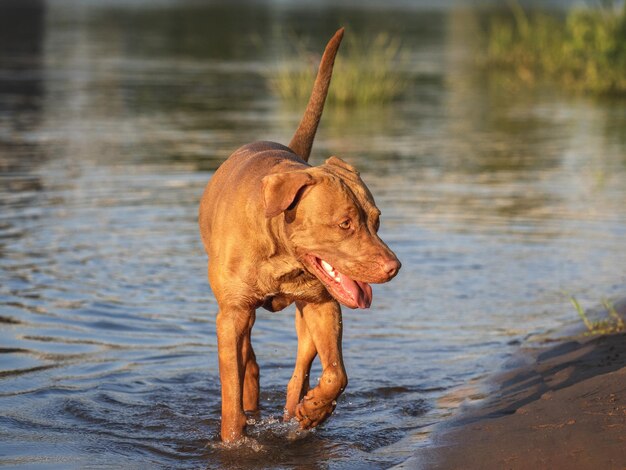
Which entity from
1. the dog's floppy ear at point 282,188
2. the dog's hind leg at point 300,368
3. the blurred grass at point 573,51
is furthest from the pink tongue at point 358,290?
the blurred grass at point 573,51

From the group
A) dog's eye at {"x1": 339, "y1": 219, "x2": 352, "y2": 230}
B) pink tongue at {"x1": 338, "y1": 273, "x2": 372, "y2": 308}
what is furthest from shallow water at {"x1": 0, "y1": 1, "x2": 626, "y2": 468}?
dog's eye at {"x1": 339, "y1": 219, "x2": 352, "y2": 230}

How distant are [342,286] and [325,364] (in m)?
0.62

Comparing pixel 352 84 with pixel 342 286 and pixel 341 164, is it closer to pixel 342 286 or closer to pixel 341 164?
pixel 341 164

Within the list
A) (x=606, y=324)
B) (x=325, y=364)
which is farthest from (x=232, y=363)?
(x=606, y=324)

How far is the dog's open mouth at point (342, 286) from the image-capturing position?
5184 mm

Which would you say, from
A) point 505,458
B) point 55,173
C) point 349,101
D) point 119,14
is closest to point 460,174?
point 55,173

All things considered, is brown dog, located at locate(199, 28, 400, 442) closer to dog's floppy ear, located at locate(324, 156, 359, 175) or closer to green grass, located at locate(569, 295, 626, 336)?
dog's floppy ear, located at locate(324, 156, 359, 175)

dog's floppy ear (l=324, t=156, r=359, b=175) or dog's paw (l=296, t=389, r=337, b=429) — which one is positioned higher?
dog's floppy ear (l=324, t=156, r=359, b=175)

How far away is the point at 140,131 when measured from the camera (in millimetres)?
17828

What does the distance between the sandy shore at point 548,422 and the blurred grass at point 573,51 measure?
1649 centimetres

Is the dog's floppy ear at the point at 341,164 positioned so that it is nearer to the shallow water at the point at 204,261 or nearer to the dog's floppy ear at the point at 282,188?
the dog's floppy ear at the point at 282,188

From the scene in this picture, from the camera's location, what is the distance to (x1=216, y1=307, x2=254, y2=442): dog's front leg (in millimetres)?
5555

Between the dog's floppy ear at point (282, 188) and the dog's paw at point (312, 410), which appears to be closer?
the dog's floppy ear at point (282, 188)

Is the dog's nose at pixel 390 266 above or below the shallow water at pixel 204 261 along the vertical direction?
above
